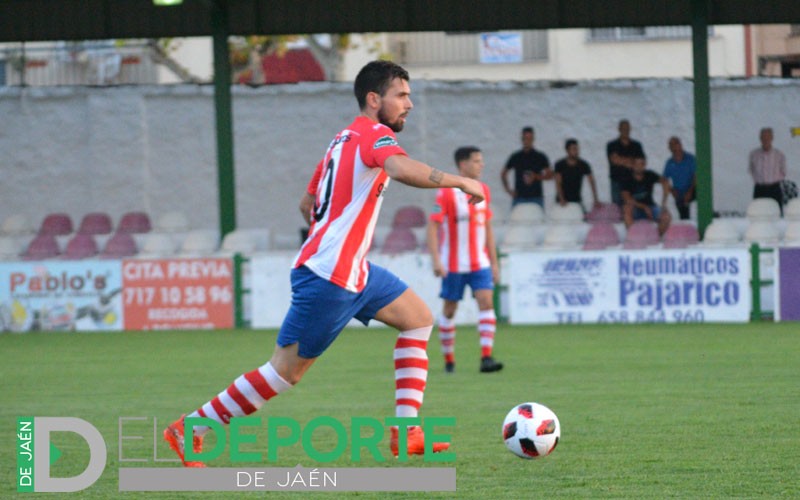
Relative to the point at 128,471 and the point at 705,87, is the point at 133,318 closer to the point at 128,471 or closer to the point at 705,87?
the point at 705,87

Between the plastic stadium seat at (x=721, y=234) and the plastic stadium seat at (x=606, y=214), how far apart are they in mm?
Answer: 1680

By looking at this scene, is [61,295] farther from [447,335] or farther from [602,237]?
[447,335]

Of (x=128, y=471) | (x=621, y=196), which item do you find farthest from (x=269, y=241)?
(x=128, y=471)

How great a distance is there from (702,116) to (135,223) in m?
8.77

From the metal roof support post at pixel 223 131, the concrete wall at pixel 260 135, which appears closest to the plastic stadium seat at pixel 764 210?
the concrete wall at pixel 260 135

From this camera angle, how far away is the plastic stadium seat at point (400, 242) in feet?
58.2

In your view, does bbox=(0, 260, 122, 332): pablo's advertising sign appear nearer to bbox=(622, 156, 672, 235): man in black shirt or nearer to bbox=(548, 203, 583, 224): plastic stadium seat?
bbox=(548, 203, 583, 224): plastic stadium seat

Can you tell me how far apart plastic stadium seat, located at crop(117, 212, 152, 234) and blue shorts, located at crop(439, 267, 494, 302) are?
9.95 m

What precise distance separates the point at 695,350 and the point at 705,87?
6.02 metres

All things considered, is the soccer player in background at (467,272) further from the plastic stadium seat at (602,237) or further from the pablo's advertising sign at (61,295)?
the pablo's advertising sign at (61,295)

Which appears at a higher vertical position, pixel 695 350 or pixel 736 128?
pixel 736 128

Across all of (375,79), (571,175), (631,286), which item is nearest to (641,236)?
(631,286)

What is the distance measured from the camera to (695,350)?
505 inches

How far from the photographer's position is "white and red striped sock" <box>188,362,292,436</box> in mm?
6188
